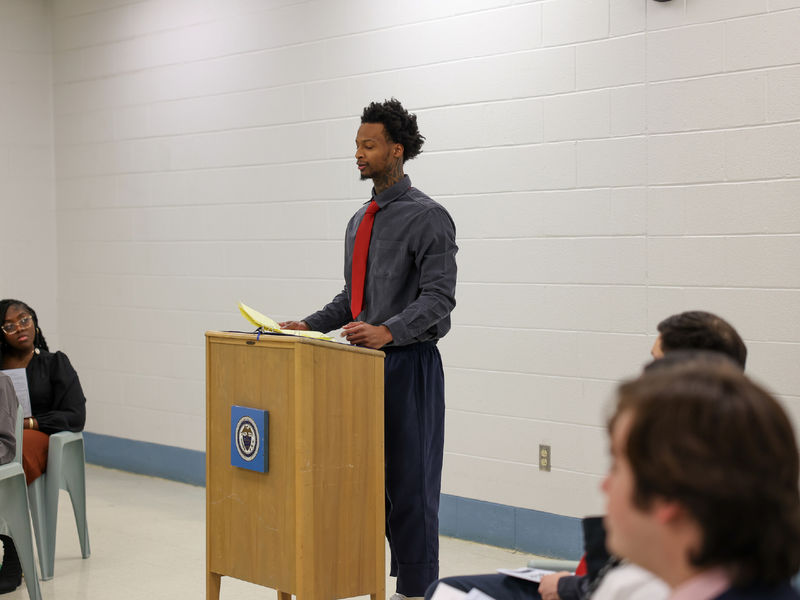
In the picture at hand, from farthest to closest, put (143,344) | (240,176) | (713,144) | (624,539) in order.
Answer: (143,344) → (240,176) → (713,144) → (624,539)

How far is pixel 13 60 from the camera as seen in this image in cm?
584

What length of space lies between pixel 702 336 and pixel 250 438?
1282 millimetres

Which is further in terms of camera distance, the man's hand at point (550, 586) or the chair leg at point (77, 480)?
the chair leg at point (77, 480)

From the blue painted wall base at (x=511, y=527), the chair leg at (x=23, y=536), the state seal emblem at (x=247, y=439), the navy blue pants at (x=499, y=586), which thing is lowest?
the blue painted wall base at (x=511, y=527)

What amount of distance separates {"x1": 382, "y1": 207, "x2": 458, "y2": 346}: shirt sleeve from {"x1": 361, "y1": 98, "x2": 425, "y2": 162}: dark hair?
0.78 ft

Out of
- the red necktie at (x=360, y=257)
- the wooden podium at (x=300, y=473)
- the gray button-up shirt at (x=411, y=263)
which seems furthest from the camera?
the red necktie at (x=360, y=257)

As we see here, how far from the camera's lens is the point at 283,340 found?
7.99 feet

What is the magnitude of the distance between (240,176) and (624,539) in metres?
4.32

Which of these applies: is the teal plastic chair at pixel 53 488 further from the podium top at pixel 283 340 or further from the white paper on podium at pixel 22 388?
the podium top at pixel 283 340

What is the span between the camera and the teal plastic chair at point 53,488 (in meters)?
3.58

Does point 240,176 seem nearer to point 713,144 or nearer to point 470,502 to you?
point 470,502

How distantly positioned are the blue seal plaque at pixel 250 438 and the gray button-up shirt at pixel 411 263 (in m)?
0.48

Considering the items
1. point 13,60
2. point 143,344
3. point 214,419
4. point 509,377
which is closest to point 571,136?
point 509,377

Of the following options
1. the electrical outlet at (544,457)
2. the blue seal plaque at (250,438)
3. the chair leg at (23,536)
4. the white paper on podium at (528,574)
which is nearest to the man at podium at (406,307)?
the blue seal plaque at (250,438)
